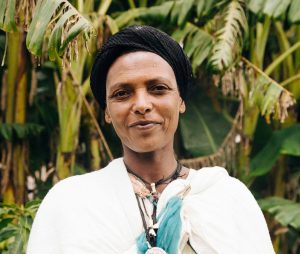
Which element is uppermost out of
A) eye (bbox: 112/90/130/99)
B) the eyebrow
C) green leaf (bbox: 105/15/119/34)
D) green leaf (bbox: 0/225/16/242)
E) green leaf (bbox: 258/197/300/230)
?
green leaf (bbox: 105/15/119/34)

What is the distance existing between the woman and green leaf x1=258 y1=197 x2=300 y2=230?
2.09 m

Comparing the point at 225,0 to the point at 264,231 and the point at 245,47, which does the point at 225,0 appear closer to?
the point at 245,47

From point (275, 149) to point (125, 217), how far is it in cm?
292

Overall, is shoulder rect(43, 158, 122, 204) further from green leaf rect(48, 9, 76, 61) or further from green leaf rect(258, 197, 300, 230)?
green leaf rect(258, 197, 300, 230)

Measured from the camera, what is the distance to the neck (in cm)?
224

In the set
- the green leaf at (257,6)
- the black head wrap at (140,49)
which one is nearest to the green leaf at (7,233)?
the black head wrap at (140,49)

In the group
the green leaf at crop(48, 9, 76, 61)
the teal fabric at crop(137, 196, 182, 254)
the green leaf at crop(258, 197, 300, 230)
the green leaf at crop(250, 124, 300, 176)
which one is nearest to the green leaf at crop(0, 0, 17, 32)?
the green leaf at crop(48, 9, 76, 61)

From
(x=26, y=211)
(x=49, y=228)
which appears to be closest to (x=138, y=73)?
(x=49, y=228)

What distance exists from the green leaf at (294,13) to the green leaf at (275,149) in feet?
2.58

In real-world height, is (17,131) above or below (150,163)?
below

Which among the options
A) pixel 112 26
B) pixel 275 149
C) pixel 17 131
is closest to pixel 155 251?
pixel 112 26

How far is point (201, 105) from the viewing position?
5664 millimetres

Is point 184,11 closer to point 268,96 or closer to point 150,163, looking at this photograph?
point 268,96

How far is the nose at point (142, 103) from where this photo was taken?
2.10 metres
